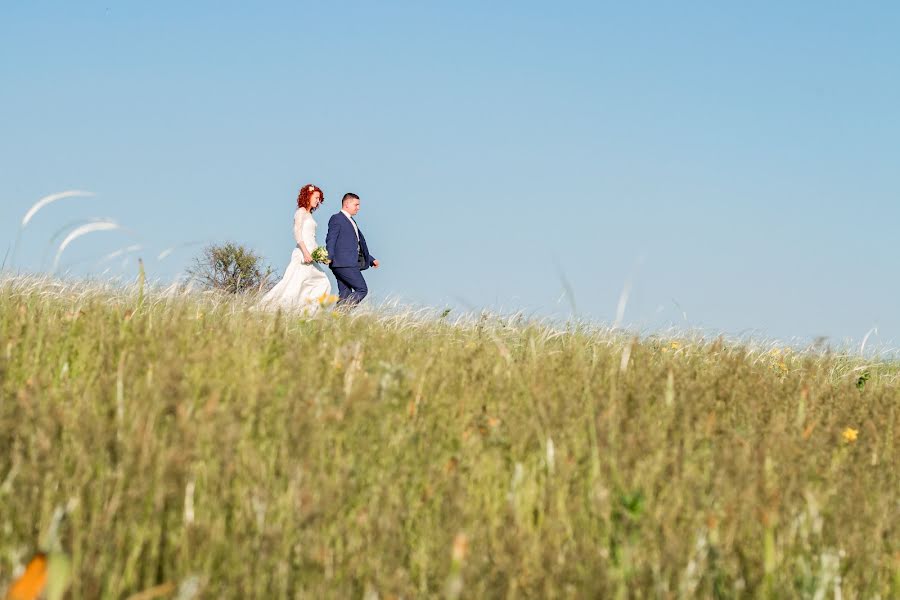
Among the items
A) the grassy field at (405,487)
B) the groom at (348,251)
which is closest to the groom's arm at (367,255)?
the groom at (348,251)

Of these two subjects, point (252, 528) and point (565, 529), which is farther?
point (565, 529)

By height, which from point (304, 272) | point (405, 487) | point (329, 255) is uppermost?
point (329, 255)

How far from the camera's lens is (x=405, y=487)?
9.96ft

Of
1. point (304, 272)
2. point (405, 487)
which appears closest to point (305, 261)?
point (304, 272)

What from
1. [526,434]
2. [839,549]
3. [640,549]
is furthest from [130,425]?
[839,549]

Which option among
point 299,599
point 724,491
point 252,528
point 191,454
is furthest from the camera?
point 724,491

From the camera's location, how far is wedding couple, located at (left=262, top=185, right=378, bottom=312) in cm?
1484

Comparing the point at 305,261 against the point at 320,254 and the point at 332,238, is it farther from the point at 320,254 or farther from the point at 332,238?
the point at 332,238

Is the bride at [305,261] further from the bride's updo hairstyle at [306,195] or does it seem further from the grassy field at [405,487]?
the grassy field at [405,487]

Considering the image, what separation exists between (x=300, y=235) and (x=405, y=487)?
1217cm

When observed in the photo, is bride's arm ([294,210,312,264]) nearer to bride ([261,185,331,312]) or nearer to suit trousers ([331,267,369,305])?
bride ([261,185,331,312])

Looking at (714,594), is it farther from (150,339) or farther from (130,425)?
(150,339)

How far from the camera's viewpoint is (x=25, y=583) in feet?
5.96

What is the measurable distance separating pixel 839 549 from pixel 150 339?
3007mm
